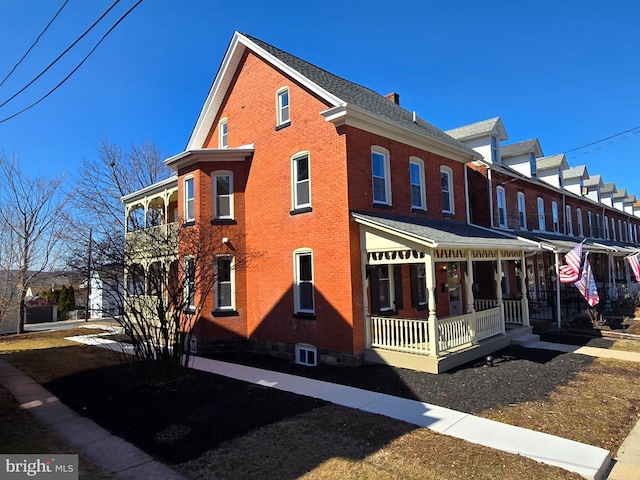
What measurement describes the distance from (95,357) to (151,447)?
930cm

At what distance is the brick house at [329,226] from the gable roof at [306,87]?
0.07 meters

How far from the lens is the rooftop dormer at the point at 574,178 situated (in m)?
29.4

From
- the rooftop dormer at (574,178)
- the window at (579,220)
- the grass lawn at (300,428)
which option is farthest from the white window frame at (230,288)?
the rooftop dormer at (574,178)

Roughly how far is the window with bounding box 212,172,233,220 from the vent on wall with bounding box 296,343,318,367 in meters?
5.56

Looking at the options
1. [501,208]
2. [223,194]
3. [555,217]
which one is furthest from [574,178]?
A: [223,194]

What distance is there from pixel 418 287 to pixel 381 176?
4.31 metres

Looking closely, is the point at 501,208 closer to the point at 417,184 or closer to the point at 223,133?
the point at 417,184

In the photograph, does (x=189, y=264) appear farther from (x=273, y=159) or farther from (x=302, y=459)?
(x=302, y=459)

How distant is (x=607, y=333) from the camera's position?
1483 cm

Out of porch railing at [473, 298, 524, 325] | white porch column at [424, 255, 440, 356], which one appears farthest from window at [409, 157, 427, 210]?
porch railing at [473, 298, 524, 325]

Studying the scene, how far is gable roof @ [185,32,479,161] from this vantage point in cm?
1206

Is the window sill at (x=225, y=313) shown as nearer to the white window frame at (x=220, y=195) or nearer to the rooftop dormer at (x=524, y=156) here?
the white window frame at (x=220, y=195)

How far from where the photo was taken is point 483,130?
2033 centimetres

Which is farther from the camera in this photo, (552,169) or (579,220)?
(579,220)
